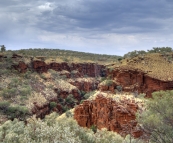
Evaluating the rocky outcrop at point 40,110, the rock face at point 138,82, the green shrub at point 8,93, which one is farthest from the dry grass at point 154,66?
the green shrub at point 8,93

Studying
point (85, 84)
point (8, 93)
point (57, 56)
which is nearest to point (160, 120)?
point (8, 93)

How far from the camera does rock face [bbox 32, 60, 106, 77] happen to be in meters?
67.4

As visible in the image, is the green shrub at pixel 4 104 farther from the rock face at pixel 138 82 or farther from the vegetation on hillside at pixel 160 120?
the vegetation on hillside at pixel 160 120

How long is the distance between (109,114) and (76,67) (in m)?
58.1

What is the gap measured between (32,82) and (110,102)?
3851 centimetres

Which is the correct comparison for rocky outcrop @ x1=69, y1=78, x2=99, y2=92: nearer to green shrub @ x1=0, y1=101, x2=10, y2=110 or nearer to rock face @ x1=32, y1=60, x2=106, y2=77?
rock face @ x1=32, y1=60, x2=106, y2=77

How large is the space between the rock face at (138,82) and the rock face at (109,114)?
12.0 feet

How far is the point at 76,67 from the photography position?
3196 inches

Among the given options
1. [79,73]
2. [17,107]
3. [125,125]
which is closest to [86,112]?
[125,125]

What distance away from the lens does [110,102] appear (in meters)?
24.2

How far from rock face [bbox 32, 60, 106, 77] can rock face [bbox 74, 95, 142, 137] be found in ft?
139

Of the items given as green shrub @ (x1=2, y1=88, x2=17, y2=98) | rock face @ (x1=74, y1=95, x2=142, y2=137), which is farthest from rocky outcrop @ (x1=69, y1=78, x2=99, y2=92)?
rock face @ (x1=74, y1=95, x2=142, y2=137)

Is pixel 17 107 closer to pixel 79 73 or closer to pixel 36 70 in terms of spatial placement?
pixel 36 70

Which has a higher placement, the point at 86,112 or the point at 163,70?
the point at 163,70
